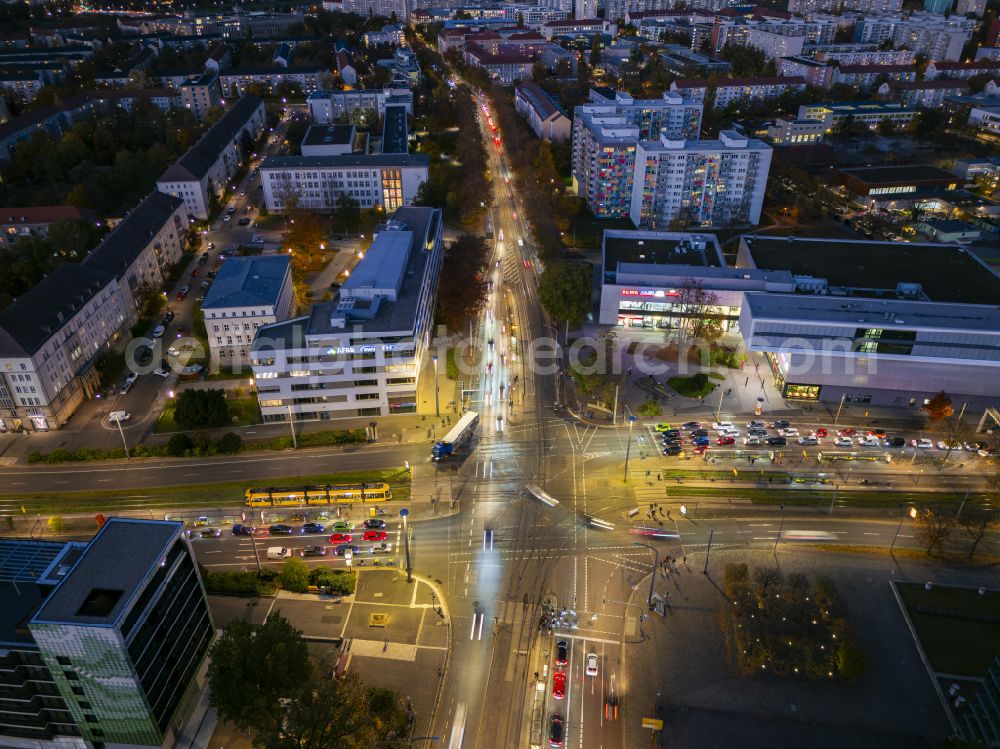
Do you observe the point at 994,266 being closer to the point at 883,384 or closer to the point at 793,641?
the point at 883,384

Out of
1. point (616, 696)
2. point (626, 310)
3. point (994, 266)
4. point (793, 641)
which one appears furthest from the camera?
point (994, 266)

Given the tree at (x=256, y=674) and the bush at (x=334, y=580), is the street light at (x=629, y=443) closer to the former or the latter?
the bush at (x=334, y=580)

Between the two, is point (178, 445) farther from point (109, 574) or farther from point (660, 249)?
point (660, 249)

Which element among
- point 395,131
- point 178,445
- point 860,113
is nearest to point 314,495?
point 178,445

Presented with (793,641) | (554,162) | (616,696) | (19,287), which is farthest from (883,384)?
(19,287)

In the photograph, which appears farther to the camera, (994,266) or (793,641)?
(994,266)

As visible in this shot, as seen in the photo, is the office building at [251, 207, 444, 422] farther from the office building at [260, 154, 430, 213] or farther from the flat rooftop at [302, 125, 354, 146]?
the flat rooftop at [302, 125, 354, 146]
